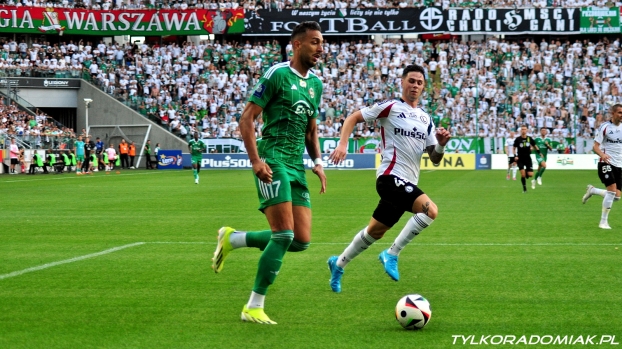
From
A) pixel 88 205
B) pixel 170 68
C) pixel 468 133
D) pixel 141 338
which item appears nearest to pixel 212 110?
pixel 170 68

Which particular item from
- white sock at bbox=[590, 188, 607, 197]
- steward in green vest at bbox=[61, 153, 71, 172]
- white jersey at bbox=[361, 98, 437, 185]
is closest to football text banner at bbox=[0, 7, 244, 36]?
steward in green vest at bbox=[61, 153, 71, 172]

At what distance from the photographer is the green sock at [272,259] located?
273 inches

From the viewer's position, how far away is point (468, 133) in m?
48.8

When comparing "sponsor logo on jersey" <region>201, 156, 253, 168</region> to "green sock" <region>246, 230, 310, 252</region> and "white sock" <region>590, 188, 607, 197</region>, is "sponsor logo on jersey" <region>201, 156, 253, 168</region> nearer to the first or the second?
"white sock" <region>590, 188, 607, 197</region>

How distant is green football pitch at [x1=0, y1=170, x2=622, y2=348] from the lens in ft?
21.1

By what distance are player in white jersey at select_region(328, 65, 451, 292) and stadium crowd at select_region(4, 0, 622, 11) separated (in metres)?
47.3

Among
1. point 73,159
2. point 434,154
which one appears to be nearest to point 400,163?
point 434,154

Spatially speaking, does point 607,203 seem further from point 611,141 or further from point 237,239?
point 237,239

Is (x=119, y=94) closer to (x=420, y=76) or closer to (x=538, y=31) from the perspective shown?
(x=538, y=31)

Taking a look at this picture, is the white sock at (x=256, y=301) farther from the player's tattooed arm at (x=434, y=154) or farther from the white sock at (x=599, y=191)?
the white sock at (x=599, y=191)

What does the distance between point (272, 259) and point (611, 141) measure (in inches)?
413

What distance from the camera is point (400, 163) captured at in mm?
9430

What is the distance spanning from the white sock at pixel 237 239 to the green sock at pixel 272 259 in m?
0.74

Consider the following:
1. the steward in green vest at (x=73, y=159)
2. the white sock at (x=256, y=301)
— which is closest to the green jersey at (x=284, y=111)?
the white sock at (x=256, y=301)
